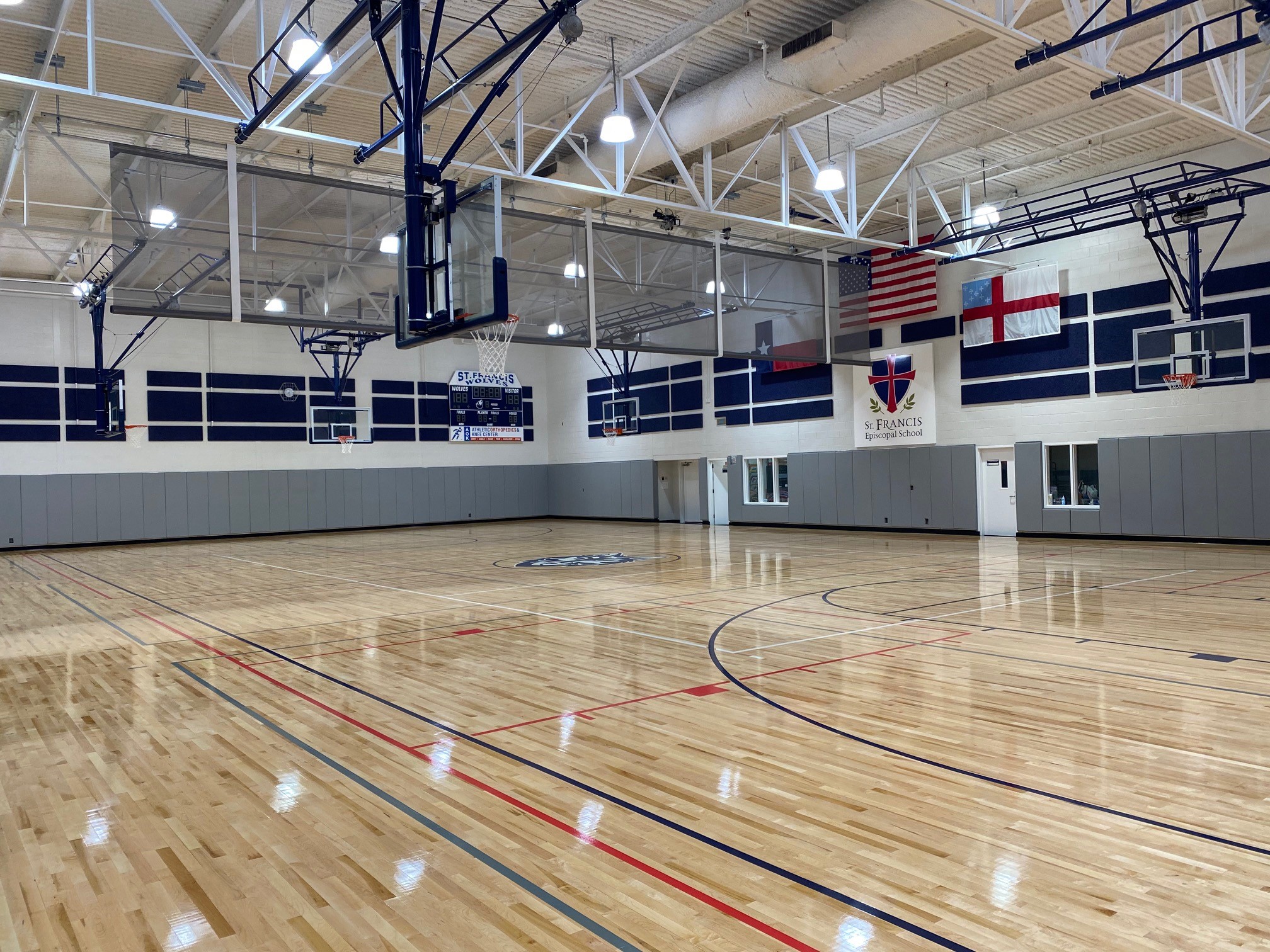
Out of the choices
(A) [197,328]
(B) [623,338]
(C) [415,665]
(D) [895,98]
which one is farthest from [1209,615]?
(A) [197,328]

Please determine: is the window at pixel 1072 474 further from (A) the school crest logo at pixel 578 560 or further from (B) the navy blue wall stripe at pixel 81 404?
(B) the navy blue wall stripe at pixel 81 404

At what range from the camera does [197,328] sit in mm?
28828

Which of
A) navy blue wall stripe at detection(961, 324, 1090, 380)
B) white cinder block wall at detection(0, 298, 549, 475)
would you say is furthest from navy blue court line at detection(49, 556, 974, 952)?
white cinder block wall at detection(0, 298, 549, 475)

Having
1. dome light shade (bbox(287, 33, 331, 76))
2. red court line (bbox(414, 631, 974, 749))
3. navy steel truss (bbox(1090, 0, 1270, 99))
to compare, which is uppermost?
dome light shade (bbox(287, 33, 331, 76))

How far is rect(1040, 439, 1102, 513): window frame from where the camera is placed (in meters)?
20.7

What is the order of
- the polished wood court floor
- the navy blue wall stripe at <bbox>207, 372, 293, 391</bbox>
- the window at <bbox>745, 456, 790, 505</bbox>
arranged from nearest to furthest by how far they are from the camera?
the polished wood court floor, the window at <bbox>745, 456, 790, 505</bbox>, the navy blue wall stripe at <bbox>207, 372, 293, 391</bbox>

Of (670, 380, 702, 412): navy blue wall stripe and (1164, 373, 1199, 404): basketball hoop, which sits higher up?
(670, 380, 702, 412): navy blue wall stripe

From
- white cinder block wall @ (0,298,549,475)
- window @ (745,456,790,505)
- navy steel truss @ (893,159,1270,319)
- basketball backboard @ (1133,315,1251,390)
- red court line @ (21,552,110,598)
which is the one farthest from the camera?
window @ (745,456,790,505)

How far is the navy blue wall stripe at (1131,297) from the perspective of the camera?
19250mm

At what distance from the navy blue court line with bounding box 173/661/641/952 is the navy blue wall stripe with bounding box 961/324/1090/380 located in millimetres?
19311

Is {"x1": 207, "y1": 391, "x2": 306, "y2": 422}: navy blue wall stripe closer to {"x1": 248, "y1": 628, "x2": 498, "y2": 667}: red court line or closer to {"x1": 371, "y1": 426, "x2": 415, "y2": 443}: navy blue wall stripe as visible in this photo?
{"x1": 371, "y1": 426, "x2": 415, "y2": 443}: navy blue wall stripe

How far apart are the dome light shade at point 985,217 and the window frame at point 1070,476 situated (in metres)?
5.27

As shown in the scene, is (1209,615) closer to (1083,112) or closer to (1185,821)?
(1185,821)

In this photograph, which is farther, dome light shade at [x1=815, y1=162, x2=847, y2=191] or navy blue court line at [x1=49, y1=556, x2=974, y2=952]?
dome light shade at [x1=815, y1=162, x2=847, y2=191]
